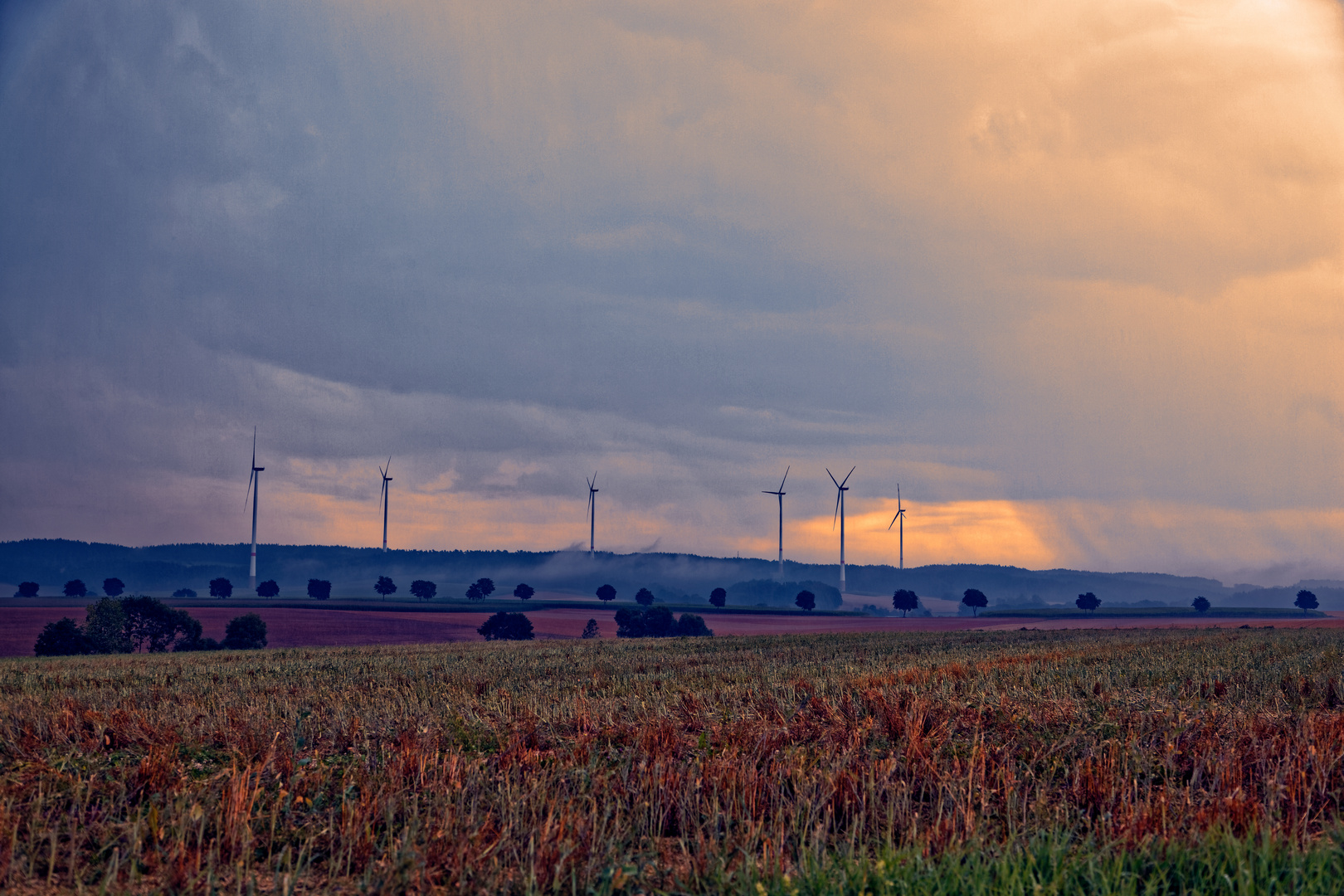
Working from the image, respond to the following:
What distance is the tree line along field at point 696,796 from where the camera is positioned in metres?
8.43

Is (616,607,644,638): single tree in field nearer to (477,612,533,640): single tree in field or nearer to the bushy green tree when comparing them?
the bushy green tree

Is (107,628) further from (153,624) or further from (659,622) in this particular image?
(659,622)

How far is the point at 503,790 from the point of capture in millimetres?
10984

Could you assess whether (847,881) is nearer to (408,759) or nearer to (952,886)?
(952,886)

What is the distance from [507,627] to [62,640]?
54885 millimetres

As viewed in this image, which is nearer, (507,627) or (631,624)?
(507,627)

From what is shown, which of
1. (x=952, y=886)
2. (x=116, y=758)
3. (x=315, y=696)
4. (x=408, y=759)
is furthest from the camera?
(x=315, y=696)

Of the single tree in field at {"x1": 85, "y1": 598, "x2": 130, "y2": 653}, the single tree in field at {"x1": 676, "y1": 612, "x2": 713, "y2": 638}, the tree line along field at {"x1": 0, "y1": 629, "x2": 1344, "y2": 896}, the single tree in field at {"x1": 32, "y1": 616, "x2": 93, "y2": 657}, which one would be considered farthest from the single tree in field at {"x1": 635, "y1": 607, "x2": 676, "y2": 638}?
the tree line along field at {"x1": 0, "y1": 629, "x2": 1344, "y2": 896}

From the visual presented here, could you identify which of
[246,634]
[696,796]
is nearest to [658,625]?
[246,634]

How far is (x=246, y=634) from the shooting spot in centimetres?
10981

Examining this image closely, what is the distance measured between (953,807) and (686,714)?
7.13 metres

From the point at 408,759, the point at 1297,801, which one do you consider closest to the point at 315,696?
the point at 408,759

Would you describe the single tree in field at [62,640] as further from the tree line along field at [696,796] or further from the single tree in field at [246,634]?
the tree line along field at [696,796]

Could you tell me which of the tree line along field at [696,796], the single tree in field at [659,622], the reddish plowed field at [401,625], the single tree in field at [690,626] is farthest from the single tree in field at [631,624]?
the tree line along field at [696,796]
